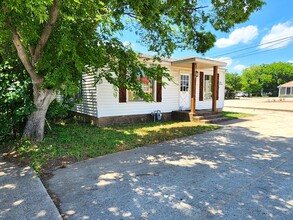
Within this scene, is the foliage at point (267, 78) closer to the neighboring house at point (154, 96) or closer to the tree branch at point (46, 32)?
the neighboring house at point (154, 96)

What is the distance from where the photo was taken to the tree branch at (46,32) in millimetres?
4830

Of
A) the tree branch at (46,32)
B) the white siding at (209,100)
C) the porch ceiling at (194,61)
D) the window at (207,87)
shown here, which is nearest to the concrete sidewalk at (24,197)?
the tree branch at (46,32)

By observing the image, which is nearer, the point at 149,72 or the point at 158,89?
the point at 149,72

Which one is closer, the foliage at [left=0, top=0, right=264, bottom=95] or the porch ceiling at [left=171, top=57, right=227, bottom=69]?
the foliage at [left=0, top=0, right=264, bottom=95]

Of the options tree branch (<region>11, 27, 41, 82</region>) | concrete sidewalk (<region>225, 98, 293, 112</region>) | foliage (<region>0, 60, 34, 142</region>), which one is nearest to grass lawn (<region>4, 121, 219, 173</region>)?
foliage (<region>0, 60, 34, 142</region>)

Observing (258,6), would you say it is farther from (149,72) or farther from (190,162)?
(190,162)

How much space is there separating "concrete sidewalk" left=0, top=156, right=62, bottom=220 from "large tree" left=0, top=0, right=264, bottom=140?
196 cm

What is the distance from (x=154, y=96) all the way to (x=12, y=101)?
6.14 metres

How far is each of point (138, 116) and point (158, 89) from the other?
Result: 179cm

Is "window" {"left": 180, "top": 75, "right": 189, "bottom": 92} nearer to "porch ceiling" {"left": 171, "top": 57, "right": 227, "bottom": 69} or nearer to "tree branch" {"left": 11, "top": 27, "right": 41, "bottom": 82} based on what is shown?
"porch ceiling" {"left": 171, "top": 57, "right": 227, "bottom": 69}

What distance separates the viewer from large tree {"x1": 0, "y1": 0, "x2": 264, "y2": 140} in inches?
168

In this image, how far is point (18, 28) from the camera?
4.42 metres

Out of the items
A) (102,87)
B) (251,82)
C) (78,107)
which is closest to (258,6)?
(102,87)

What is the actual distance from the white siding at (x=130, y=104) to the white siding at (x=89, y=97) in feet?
1.10
